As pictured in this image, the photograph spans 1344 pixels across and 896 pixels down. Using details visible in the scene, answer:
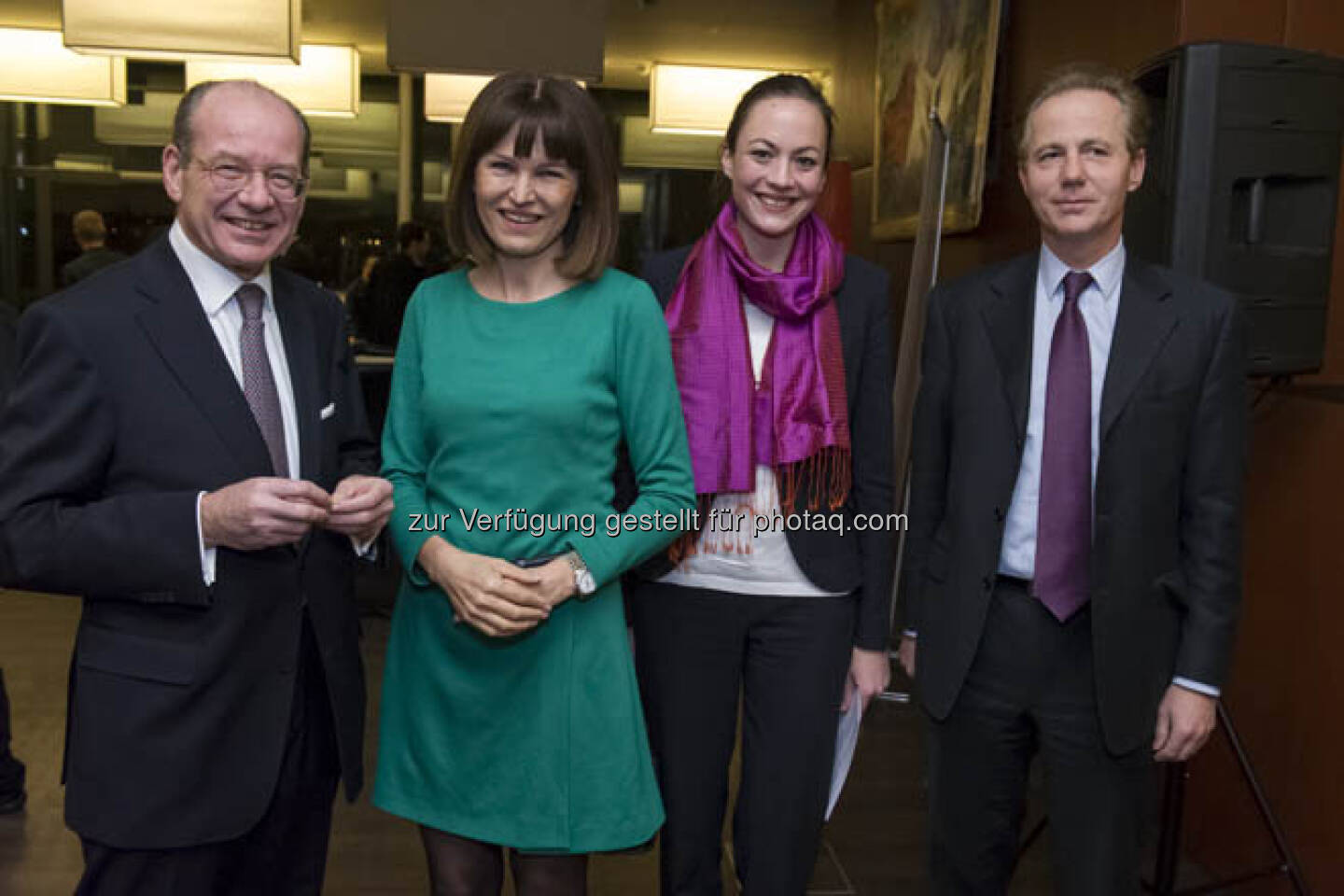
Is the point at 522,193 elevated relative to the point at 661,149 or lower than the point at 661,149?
lower

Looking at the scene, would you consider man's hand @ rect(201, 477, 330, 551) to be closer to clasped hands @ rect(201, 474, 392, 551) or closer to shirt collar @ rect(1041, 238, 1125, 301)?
clasped hands @ rect(201, 474, 392, 551)

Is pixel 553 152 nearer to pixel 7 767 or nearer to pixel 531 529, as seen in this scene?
pixel 531 529

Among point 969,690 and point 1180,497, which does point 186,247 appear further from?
point 1180,497

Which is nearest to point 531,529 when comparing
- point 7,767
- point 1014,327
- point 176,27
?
point 1014,327

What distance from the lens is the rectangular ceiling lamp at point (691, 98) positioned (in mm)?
8984

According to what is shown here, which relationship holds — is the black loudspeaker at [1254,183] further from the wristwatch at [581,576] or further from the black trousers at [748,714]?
the wristwatch at [581,576]

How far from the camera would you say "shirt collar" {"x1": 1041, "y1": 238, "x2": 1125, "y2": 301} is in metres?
1.98

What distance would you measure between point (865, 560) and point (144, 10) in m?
5.06

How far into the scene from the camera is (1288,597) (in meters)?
2.95

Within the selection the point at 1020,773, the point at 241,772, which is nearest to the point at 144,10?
the point at 241,772

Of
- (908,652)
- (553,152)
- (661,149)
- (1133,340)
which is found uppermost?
(661,149)

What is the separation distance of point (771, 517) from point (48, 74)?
821 centimetres

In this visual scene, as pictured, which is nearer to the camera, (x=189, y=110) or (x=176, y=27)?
(x=189, y=110)

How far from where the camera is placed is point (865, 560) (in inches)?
82.7
